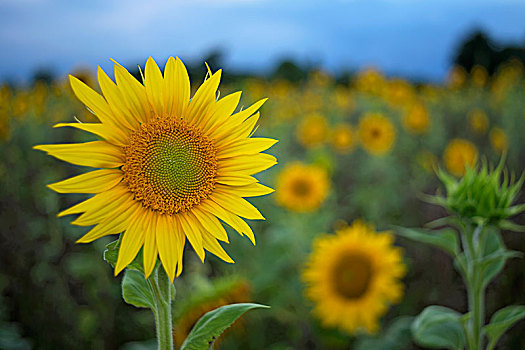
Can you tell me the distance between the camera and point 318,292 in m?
2.00

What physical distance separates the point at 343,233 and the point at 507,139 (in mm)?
2902

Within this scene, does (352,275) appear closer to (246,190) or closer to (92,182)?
(246,190)

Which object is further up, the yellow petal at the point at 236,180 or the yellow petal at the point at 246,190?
the yellow petal at the point at 236,180

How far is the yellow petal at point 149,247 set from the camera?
2.18 ft

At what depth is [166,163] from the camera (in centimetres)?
73

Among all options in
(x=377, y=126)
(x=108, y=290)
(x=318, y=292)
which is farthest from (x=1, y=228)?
(x=377, y=126)

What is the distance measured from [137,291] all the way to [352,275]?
1.43 m

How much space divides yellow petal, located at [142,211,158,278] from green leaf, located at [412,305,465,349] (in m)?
0.75

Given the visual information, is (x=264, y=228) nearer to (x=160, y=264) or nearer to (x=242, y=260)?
(x=242, y=260)

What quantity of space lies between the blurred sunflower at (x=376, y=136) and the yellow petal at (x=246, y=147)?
10.2 feet

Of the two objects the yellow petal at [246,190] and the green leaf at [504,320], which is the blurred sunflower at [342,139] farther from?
the yellow petal at [246,190]

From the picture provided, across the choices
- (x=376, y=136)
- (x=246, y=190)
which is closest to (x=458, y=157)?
(x=376, y=136)

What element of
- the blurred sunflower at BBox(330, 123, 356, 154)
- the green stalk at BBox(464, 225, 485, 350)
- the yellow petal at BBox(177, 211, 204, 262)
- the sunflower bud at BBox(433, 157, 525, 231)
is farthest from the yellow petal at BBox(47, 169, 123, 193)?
the blurred sunflower at BBox(330, 123, 356, 154)

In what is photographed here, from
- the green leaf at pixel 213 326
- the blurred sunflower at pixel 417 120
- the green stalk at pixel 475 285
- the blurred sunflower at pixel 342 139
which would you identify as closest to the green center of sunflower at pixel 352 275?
the green stalk at pixel 475 285
